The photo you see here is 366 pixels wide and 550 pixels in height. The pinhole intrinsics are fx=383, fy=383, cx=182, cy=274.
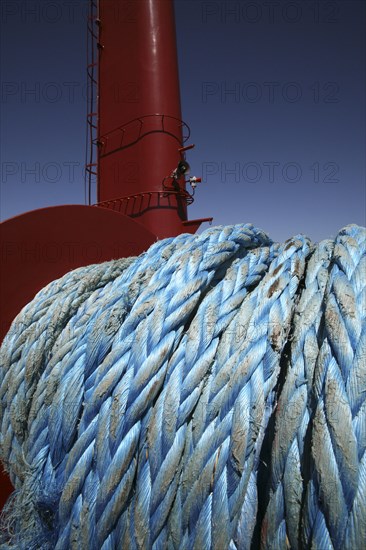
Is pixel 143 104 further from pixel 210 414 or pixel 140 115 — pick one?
pixel 210 414

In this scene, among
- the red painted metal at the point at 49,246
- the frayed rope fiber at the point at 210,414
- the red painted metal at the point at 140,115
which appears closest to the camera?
the frayed rope fiber at the point at 210,414

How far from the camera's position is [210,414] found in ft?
2.19

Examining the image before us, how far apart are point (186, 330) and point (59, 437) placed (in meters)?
0.33

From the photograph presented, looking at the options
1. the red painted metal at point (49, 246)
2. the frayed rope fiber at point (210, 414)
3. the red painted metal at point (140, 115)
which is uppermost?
the red painted metal at point (140, 115)

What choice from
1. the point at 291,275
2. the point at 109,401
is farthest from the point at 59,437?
the point at 291,275

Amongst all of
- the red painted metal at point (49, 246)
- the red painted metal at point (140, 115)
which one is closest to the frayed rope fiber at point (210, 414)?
the red painted metal at point (49, 246)

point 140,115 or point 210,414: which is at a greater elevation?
point 140,115

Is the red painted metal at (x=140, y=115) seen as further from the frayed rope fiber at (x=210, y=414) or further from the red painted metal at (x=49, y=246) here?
the frayed rope fiber at (x=210, y=414)

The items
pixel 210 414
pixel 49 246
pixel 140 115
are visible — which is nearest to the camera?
pixel 210 414

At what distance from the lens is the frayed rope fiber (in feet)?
1.94

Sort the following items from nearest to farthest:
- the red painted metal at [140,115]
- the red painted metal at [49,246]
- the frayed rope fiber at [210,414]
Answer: the frayed rope fiber at [210,414] → the red painted metal at [49,246] → the red painted metal at [140,115]

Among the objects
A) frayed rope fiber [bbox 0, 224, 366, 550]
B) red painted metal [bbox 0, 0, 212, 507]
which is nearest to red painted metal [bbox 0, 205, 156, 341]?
frayed rope fiber [bbox 0, 224, 366, 550]

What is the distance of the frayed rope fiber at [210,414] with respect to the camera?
59 cm

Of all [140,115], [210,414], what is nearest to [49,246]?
[210,414]
